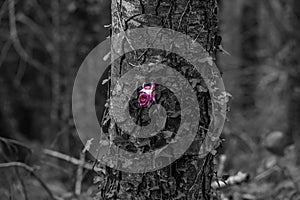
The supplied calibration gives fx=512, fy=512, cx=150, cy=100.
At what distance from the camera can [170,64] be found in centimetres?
185

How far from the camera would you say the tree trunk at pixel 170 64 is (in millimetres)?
1851

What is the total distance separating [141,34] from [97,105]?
3.35m

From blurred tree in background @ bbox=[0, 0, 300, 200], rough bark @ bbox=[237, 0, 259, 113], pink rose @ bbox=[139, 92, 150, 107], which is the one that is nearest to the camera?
pink rose @ bbox=[139, 92, 150, 107]

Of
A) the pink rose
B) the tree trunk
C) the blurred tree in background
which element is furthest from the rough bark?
the pink rose

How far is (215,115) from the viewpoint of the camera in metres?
1.95

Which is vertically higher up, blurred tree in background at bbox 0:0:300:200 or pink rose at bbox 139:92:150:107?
pink rose at bbox 139:92:150:107

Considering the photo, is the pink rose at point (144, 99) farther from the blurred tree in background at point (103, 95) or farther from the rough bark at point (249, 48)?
the rough bark at point (249, 48)

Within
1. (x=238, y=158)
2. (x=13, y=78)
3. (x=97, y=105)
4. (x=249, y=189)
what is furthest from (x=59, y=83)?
(x=249, y=189)

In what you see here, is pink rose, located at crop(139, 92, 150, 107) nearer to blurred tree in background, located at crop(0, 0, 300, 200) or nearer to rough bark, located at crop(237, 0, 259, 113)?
blurred tree in background, located at crop(0, 0, 300, 200)

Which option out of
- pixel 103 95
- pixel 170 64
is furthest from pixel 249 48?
pixel 170 64

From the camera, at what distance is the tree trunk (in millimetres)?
1851

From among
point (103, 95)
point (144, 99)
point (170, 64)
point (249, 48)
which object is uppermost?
point (170, 64)

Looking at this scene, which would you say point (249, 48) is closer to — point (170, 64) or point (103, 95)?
point (103, 95)

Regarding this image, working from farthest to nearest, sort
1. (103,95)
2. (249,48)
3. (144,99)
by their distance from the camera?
(249,48) → (103,95) → (144,99)
